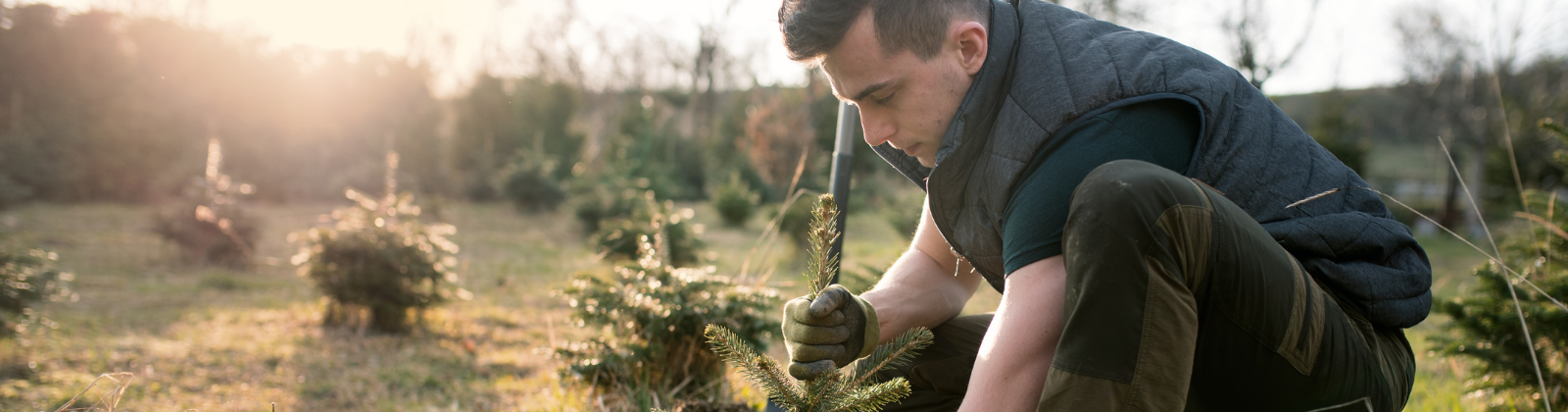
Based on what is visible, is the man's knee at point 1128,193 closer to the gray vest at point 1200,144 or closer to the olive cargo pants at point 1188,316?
the olive cargo pants at point 1188,316

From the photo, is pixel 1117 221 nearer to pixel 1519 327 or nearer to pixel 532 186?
pixel 1519 327

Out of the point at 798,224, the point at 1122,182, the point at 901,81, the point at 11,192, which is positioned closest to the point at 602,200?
the point at 798,224

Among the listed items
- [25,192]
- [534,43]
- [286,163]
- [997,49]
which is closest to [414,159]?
[286,163]

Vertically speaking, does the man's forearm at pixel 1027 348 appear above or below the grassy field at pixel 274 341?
above

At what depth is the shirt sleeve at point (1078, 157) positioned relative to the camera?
115 cm

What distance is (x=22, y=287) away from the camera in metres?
3.45

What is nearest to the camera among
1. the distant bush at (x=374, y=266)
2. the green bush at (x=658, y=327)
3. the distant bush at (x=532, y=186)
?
the green bush at (x=658, y=327)

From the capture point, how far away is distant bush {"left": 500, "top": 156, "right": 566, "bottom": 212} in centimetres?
1252

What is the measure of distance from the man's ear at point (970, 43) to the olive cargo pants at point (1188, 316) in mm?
384

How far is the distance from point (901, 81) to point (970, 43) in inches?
5.7

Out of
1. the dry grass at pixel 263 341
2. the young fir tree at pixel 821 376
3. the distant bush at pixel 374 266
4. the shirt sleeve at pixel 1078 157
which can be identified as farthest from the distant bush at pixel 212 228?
the shirt sleeve at pixel 1078 157

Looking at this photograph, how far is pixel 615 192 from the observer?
10109 mm

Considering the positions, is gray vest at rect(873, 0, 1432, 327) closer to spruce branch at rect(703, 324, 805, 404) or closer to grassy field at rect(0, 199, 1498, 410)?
spruce branch at rect(703, 324, 805, 404)

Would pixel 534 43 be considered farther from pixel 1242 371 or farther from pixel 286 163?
pixel 1242 371
